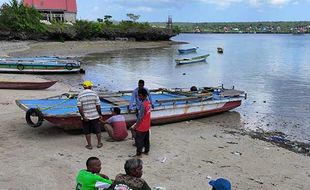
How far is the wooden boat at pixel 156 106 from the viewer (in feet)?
35.9

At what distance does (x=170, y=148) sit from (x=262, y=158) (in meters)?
2.53

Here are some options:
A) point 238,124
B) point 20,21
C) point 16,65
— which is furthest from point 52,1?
point 238,124

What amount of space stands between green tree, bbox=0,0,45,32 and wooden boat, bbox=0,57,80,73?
39.9m

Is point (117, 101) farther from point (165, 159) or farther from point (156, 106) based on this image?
point (165, 159)

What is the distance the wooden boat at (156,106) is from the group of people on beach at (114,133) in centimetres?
Result: 95

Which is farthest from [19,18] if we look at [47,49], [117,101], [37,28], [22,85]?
[117,101]

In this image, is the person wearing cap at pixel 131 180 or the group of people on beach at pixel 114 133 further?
the group of people on beach at pixel 114 133

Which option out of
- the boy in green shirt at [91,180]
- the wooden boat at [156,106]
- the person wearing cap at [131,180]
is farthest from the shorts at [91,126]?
the person wearing cap at [131,180]

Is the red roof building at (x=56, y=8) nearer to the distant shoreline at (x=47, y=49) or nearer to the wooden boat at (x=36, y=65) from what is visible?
the distant shoreline at (x=47, y=49)

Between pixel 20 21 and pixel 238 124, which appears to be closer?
pixel 238 124

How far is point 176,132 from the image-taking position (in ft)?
42.1

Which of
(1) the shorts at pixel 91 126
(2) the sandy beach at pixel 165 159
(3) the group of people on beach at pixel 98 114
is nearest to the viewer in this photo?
(2) the sandy beach at pixel 165 159

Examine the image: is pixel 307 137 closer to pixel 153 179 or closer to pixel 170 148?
pixel 170 148

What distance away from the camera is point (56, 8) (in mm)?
81938
